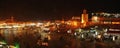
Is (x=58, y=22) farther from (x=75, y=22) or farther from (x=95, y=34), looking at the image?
(x=95, y=34)

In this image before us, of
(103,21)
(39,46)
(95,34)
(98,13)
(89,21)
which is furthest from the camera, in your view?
(89,21)

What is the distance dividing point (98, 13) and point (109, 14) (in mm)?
2584

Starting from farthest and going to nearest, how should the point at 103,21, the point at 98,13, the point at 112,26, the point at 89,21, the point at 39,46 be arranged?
the point at 89,21 < the point at 98,13 < the point at 103,21 < the point at 112,26 < the point at 39,46

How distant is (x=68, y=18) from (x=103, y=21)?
40.5 feet

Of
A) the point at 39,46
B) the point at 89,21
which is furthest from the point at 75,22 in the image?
the point at 39,46

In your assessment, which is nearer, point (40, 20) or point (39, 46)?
point (39, 46)

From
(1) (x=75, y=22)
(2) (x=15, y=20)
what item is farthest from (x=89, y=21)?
(2) (x=15, y=20)

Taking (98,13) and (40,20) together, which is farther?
(40,20)

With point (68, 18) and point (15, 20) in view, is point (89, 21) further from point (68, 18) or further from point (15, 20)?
point (15, 20)

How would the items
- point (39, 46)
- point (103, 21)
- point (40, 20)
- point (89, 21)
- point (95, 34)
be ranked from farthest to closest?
point (40, 20) < point (89, 21) < point (103, 21) < point (95, 34) < point (39, 46)

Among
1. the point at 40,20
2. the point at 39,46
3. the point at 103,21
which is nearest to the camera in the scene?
the point at 39,46

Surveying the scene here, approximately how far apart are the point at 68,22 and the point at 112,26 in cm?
1282

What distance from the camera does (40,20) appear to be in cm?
5022

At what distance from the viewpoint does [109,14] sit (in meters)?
40.9
